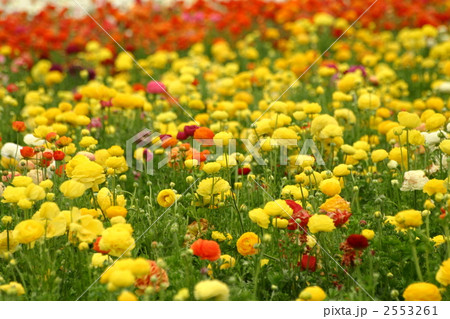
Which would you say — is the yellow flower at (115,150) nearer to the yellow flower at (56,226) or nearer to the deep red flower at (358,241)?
the yellow flower at (56,226)

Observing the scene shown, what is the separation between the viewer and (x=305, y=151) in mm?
3408

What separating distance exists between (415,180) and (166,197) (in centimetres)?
97

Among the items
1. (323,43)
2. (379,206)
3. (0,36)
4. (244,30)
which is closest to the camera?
(379,206)

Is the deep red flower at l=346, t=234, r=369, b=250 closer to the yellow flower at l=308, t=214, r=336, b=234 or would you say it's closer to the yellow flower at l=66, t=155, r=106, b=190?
the yellow flower at l=308, t=214, r=336, b=234

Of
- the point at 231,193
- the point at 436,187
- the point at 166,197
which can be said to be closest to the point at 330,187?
the point at 436,187

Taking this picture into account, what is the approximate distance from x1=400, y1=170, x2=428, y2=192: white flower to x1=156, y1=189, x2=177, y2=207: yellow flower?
915 mm

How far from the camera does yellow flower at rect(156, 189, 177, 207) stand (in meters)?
2.67

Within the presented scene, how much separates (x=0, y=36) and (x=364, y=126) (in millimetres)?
3661

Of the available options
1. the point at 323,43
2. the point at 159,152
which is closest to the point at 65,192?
the point at 159,152

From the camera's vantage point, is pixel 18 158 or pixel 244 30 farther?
pixel 244 30

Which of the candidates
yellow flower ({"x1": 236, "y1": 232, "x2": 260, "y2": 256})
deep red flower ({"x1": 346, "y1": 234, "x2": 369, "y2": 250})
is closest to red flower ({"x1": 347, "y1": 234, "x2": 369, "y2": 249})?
deep red flower ({"x1": 346, "y1": 234, "x2": 369, "y2": 250})

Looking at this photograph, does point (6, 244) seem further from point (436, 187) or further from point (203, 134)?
point (436, 187)

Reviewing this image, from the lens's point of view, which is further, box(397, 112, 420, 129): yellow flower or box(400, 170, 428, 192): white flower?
box(397, 112, 420, 129): yellow flower
